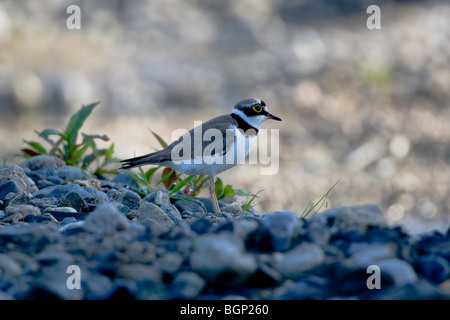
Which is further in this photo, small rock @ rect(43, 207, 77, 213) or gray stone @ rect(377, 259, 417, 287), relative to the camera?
small rock @ rect(43, 207, 77, 213)

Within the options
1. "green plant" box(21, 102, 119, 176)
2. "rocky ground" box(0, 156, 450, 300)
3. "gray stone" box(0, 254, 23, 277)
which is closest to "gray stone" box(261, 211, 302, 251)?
"rocky ground" box(0, 156, 450, 300)

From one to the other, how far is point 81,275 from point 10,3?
9456 mm

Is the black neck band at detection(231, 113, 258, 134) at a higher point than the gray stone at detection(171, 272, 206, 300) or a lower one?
higher

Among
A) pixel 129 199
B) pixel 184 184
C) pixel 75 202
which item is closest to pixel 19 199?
pixel 75 202

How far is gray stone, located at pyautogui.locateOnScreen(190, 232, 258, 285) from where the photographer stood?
258cm

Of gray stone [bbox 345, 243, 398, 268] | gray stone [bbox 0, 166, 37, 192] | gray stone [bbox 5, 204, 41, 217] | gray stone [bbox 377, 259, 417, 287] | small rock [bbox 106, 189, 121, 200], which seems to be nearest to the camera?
gray stone [bbox 377, 259, 417, 287]

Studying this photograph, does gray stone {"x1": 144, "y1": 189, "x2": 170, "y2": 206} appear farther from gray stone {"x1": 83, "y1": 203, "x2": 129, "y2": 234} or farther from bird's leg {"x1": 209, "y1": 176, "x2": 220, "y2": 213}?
gray stone {"x1": 83, "y1": 203, "x2": 129, "y2": 234}

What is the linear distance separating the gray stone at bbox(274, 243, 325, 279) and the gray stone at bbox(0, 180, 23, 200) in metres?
2.26

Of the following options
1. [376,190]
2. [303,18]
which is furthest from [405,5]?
[376,190]

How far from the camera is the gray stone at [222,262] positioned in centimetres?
258

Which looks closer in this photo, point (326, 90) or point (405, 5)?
point (326, 90)

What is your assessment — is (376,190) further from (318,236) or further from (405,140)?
(318,236)

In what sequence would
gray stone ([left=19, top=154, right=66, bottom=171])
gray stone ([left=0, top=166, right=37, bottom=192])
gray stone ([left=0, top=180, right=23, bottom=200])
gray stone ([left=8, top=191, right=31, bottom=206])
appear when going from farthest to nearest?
gray stone ([left=19, top=154, right=66, bottom=171]) → gray stone ([left=0, top=166, right=37, bottom=192]) → gray stone ([left=0, top=180, right=23, bottom=200]) → gray stone ([left=8, top=191, right=31, bottom=206])

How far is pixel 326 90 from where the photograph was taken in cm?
1047
